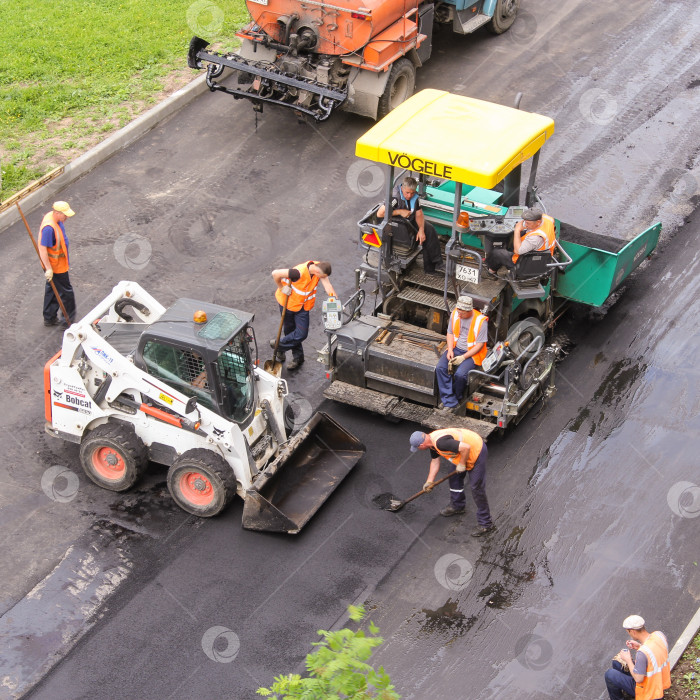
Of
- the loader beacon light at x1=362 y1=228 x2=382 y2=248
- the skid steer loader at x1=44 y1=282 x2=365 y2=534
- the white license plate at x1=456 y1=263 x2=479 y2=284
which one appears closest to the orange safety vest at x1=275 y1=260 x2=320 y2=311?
the loader beacon light at x1=362 y1=228 x2=382 y2=248

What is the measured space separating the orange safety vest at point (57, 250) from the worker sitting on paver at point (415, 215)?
3358 millimetres

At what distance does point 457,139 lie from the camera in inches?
376

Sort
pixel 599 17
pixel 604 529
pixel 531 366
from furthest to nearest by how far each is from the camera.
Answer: pixel 599 17, pixel 531 366, pixel 604 529

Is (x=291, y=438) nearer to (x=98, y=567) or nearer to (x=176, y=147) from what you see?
(x=98, y=567)

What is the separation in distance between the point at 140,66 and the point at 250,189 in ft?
11.9

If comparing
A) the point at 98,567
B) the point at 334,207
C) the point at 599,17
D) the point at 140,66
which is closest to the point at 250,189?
the point at 334,207

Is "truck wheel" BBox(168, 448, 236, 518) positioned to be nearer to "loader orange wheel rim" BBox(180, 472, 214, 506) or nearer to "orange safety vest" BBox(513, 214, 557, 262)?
"loader orange wheel rim" BBox(180, 472, 214, 506)

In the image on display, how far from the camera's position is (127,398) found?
357 inches

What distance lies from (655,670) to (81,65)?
1253cm

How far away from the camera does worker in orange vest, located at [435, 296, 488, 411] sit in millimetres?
9352

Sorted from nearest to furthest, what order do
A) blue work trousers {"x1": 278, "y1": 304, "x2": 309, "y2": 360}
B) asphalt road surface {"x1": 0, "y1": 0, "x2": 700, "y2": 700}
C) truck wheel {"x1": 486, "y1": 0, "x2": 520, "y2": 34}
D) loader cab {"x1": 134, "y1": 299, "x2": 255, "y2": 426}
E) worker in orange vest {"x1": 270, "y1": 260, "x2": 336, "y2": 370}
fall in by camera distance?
1. asphalt road surface {"x1": 0, "y1": 0, "x2": 700, "y2": 700}
2. loader cab {"x1": 134, "y1": 299, "x2": 255, "y2": 426}
3. worker in orange vest {"x1": 270, "y1": 260, "x2": 336, "y2": 370}
4. blue work trousers {"x1": 278, "y1": 304, "x2": 309, "y2": 360}
5. truck wheel {"x1": 486, "y1": 0, "x2": 520, "y2": 34}

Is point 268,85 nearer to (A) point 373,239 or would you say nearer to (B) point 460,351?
(A) point 373,239

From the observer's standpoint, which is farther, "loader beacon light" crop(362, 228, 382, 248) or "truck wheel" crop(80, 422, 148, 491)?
"loader beacon light" crop(362, 228, 382, 248)

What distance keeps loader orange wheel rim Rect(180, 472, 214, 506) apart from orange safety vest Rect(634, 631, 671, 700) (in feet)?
12.4
